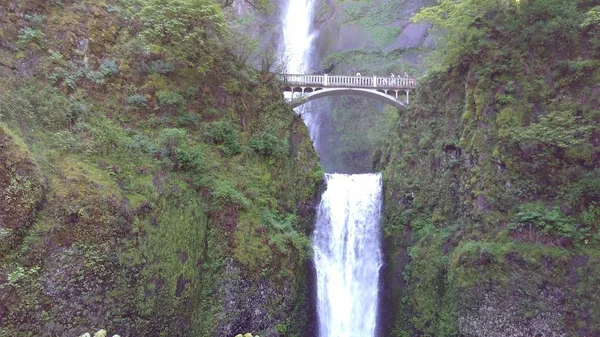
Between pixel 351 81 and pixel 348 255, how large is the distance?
998cm

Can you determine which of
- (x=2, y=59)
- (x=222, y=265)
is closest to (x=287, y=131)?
(x=222, y=265)

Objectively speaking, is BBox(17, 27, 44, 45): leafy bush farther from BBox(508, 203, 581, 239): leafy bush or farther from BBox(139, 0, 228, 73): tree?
BBox(508, 203, 581, 239): leafy bush

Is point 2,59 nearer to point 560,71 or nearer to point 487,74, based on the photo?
point 487,74

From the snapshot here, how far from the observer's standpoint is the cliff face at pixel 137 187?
23.4 feet

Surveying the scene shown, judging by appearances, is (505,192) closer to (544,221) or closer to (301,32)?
(544,221)

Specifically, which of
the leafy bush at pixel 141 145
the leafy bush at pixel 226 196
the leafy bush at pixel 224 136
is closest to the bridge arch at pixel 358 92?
the leafy bush at pixel 224 136

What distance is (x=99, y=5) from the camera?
37.3 feet

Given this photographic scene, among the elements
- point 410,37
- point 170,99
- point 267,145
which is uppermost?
point 410,37

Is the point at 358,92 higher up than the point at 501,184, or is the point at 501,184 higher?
the point at 358,92

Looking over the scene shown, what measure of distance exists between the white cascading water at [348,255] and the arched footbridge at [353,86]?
210 inches

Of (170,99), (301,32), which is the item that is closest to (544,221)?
(170,99)

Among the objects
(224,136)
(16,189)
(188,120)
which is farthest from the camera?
(224,136)

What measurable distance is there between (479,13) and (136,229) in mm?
13238

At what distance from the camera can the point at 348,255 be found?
556 inches
